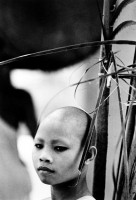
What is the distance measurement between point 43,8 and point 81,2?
0.12m

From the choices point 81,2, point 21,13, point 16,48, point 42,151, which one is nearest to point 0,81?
point 16,48

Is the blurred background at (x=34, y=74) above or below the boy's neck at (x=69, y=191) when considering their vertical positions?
above

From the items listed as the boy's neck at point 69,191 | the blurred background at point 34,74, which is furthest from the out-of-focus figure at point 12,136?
the boy's neck at point 69,191

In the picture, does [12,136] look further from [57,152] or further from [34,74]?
[57,152]

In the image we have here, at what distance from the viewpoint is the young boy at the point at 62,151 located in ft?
2.26

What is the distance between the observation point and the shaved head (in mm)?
709

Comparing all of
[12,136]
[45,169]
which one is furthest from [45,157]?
[12,136]

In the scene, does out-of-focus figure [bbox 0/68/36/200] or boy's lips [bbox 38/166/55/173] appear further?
out-of-focus figure [bbox 0/68/36/200]

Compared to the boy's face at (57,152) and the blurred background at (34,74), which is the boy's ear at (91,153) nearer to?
the boy's face at (57,152)

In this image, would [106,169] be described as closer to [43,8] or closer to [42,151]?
[42,151]

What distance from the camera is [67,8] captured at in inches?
41.1

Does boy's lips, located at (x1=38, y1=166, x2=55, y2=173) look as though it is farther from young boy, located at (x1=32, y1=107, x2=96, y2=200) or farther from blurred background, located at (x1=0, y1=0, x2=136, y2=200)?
blurred background, located at (x1=0, y1=0, x2=136, y2=200)

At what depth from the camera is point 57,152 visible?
2.28 ft

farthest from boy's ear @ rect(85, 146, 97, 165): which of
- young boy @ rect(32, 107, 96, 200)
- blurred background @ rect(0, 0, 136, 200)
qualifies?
blurred background @ rect(0, 0, 136, 200)
